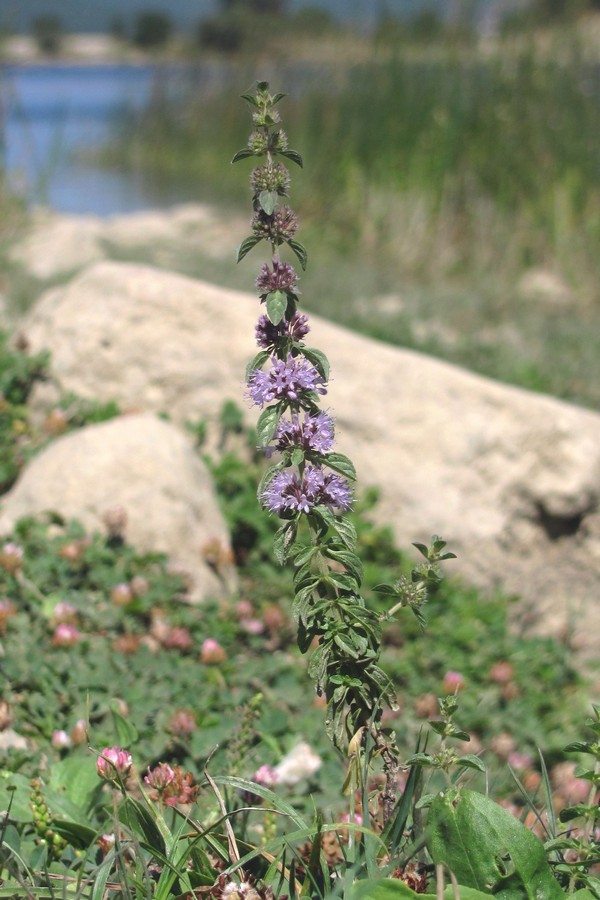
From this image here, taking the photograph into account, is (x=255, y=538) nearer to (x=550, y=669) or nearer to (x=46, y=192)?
(x=550, y=669)

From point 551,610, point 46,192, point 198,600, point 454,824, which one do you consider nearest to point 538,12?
point 46,192

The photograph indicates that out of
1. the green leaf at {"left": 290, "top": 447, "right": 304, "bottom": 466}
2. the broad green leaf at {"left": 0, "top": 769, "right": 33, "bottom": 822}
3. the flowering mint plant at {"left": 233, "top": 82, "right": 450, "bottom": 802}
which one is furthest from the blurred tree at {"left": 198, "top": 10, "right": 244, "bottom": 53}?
the green leaf at {"left": 290, "top": 447, "right": 304, "bottom": 466}

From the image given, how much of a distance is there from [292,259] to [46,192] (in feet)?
12.0

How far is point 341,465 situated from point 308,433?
80mm

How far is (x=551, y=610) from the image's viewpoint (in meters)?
4.68

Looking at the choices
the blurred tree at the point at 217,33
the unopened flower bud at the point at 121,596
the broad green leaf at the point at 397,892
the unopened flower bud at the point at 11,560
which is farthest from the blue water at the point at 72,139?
the broad green leaf at the point at 397,892

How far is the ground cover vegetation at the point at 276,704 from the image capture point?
1804 mm

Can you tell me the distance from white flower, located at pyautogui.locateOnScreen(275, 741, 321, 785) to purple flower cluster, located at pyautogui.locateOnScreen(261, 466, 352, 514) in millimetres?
1157

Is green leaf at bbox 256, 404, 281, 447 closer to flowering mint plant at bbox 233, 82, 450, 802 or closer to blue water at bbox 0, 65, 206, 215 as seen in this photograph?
flowering mint plant at bbox 233, 82, 450, 802

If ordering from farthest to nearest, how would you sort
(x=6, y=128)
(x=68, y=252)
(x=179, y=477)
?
(x=6, y=128), (x=68, y=252), (x=179, y=477)

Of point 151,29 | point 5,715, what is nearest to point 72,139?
point 151,29

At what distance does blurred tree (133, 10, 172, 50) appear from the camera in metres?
35.5

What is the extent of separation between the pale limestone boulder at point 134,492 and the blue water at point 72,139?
8.00 meters

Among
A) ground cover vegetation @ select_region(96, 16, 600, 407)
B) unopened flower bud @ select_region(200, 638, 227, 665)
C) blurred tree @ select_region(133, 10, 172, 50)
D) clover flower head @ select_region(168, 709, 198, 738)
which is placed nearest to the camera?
clover flower head @ select_region(168, 709, 198, 738)
